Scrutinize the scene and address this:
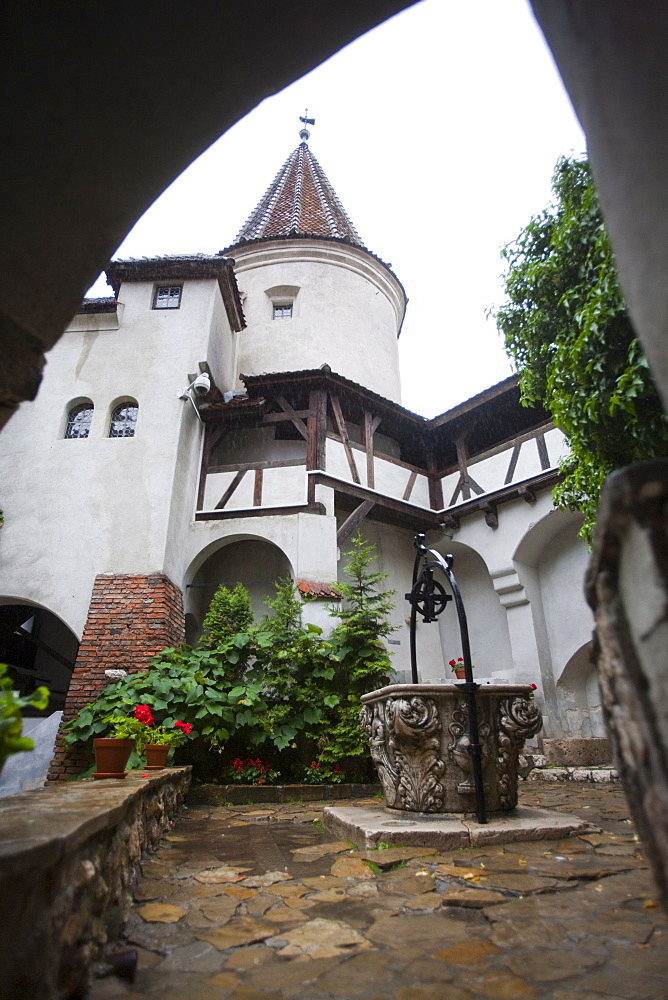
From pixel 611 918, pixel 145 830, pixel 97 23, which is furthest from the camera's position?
pixel 145 830

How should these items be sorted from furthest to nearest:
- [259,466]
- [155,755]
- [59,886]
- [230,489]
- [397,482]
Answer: [397,482]
[259,466]
[230,489]
[155,755]
[59,886]

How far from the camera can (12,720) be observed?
1415mm

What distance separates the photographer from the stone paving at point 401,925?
1734mm

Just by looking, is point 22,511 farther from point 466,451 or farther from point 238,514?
point 466,451

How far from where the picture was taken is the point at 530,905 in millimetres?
2414

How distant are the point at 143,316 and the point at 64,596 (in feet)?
18.0

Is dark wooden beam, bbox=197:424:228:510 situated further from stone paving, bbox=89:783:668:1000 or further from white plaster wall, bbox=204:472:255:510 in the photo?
stone paving, bbox=89:783:668:1000

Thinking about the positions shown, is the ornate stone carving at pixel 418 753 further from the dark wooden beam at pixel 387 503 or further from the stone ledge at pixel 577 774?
the dark wooden beam at pixel 387 503

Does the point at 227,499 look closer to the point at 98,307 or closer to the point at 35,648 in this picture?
the point at 98,307

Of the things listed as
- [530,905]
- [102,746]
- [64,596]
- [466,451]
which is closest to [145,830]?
[102,746]

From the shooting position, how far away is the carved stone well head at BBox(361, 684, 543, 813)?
4184 mm

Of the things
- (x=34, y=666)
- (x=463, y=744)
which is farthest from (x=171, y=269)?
(x=463, y=744)

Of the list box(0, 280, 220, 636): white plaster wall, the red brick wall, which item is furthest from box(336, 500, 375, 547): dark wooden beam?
the red brick wall

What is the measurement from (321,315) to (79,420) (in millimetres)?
6254
